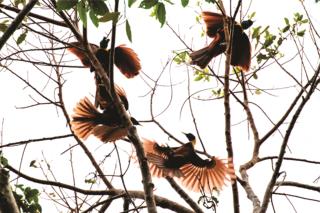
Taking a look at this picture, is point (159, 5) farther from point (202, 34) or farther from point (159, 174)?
point (202, 34)

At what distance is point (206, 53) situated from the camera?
123 inches

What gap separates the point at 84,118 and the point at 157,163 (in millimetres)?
489

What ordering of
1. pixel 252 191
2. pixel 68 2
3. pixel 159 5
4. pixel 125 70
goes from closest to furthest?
pixel 68 2, pixel 159 5, pixel 252 191, pixel 125 70

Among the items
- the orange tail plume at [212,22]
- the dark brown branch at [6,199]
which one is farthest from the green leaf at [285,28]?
the dark brown branch at [6,199]

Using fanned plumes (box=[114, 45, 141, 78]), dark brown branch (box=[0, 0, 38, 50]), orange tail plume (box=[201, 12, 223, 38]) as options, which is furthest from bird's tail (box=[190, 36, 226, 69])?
dark brown branch (box=[0, 0, 38, 50])

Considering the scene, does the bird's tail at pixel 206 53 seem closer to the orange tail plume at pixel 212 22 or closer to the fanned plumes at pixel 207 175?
the orange tail plume at pixel 212 22

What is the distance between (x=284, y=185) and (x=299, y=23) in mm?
1438

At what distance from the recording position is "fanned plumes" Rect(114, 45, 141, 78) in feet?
10.2

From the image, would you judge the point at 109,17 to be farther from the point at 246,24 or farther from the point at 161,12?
the point at 246,24

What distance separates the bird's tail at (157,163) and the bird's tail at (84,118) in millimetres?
354

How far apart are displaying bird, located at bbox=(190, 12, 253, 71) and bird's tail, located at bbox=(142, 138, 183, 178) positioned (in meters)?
0.77

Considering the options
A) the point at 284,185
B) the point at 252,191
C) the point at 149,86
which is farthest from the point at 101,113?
the point at 284,185

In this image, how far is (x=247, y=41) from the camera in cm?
334

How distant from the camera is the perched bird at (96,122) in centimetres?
238
